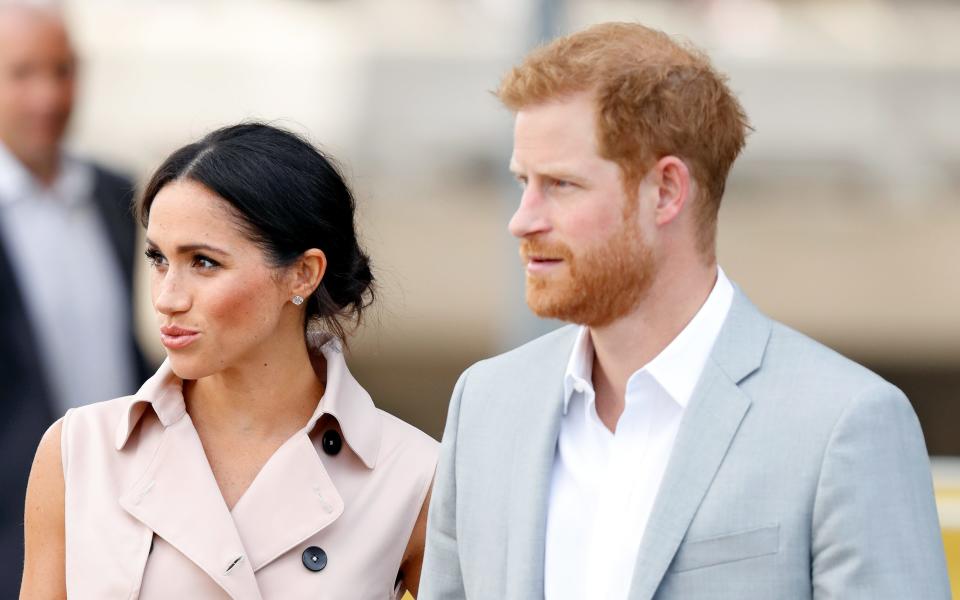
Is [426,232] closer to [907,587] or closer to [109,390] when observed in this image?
[109,390]

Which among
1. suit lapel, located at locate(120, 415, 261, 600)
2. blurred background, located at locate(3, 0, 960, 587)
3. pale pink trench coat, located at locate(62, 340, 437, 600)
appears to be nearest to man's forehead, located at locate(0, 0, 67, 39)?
pale pink trench coat, located at locate(62, 340, 437, 600)

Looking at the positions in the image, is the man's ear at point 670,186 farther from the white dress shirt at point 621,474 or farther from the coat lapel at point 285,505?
the coat lapel at point 285,505

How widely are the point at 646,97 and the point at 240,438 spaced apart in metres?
1.13

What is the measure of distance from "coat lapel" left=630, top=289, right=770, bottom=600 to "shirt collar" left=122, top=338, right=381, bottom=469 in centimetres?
85

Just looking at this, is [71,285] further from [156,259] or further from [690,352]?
[690,352]

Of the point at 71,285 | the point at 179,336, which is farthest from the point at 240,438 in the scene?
the point at 71,285

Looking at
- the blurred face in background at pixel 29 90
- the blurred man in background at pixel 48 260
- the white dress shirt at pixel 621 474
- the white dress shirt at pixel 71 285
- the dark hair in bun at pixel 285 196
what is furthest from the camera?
the blurred face in background at pixel 29 90

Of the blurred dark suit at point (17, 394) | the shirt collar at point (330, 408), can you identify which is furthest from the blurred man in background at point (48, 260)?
the shirt collar at point (330, 408)

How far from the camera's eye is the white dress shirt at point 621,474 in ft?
8.63

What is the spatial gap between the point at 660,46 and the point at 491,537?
0.87 m

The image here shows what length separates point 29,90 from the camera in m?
5.80

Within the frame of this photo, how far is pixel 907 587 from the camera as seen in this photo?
95.5 inches

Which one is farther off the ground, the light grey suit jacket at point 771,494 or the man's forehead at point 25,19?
the man's forehead at point 25,19

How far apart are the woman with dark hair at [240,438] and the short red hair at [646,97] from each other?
0.66 metres
